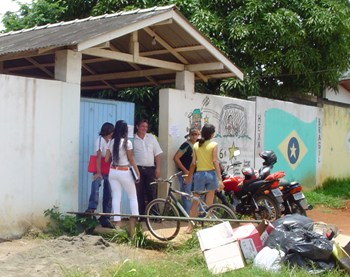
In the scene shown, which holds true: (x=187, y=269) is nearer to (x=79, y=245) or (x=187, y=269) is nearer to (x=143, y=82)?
(x=79, y=245)

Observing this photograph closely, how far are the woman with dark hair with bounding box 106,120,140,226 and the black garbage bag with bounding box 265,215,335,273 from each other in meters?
2.47

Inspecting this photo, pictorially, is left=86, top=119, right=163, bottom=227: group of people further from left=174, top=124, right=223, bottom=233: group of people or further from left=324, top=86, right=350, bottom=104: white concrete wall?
left=324, top=86, right=350, bottom=104: white concrete wall

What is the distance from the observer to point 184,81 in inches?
428

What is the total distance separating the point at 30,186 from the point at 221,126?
4.54m

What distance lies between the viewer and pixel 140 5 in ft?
48.5

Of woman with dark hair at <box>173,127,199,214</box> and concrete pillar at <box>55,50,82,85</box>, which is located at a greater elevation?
concrete pillar at <box>55,50,82,85</box>

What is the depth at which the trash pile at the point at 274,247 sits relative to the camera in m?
6.28

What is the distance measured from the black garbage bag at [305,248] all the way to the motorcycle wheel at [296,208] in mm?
3433

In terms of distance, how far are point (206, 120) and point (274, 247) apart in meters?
4.92

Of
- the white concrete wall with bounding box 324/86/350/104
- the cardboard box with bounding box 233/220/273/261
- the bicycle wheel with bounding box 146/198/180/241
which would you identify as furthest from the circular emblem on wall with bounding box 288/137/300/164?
the cardboard box with bounding box 233/220/273/261

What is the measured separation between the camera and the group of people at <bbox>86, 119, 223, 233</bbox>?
8.38 metres

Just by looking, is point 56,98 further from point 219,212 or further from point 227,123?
point 227,123

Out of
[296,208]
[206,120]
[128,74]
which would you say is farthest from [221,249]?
[128,74]

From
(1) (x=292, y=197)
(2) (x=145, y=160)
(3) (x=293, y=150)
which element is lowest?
(1) (x=292, y=197)
